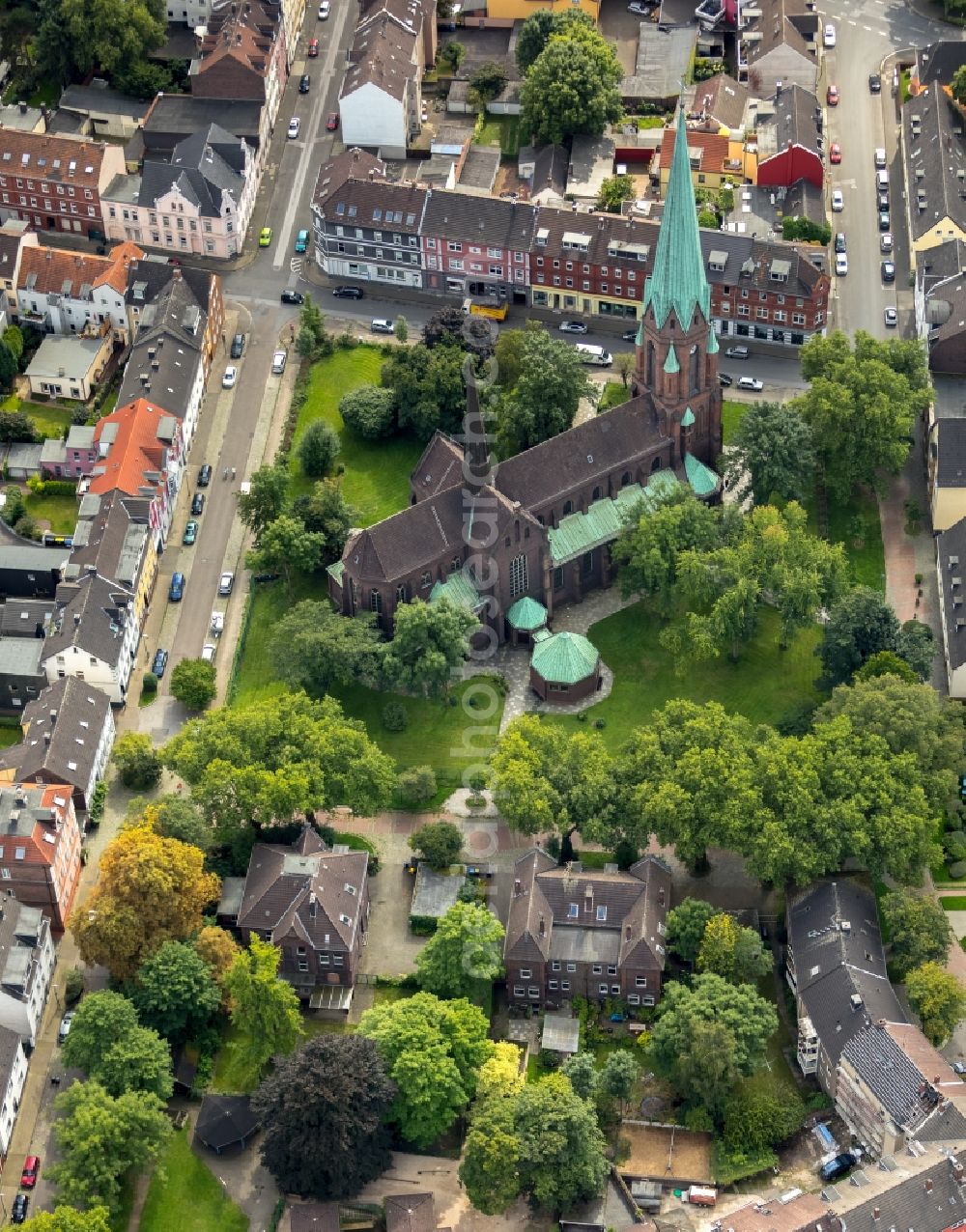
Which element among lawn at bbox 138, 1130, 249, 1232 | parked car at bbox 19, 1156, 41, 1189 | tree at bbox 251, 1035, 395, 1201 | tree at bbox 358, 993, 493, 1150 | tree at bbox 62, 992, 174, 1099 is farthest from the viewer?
parked car at bbox 19, 1156, 41, 1189

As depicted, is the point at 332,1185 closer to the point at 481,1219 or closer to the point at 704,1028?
the point at 481,1219

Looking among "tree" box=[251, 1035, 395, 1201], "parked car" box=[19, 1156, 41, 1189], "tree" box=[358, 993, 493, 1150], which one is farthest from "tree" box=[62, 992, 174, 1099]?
"tree" box=[358, 993, 493, 1150]

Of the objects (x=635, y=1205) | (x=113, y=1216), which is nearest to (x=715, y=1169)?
(x=635, y=1205)

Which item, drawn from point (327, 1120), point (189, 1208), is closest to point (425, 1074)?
point (327, 1120)

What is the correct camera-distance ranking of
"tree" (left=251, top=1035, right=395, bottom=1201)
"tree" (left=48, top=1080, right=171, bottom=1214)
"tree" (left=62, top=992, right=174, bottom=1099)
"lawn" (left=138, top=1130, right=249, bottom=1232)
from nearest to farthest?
"tree" (left=48, top=1080, right=171, bottom=1214) → "tree" (left=251, top=1035, right=395, bottom=1201) → "lawn" (left=138, top=1130, right=249, bottom=1232) → "tree" (left=62, top=992, right=174, bottom=1099)

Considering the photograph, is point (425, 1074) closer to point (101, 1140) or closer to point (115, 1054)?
point (115, 1054)

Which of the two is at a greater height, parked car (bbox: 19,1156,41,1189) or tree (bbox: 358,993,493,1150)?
tree (bbox: 358,993,493,1150)

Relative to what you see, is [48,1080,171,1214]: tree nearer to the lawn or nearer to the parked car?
the parked car
